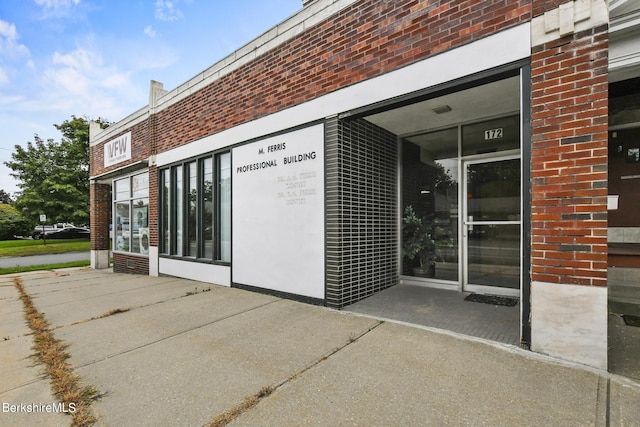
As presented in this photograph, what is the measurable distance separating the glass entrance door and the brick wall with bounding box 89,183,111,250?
1358cm

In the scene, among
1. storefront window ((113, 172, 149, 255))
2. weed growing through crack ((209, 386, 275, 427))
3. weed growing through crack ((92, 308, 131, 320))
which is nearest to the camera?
weed growing through crack ((209, 386, 275, 427))

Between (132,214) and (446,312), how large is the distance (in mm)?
10050

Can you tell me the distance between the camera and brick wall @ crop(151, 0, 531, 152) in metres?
3.73

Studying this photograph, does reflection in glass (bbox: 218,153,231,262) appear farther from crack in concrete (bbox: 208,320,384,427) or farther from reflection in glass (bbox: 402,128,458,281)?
crack in concrete (bbox: 208,320,384,427)

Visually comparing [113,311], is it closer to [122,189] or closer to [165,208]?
[165,208]

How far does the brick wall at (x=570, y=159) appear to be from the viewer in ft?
9.56

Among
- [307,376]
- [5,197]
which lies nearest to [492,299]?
[307,376]

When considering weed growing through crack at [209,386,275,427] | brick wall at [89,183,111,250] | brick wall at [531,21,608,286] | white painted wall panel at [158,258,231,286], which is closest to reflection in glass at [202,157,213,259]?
white painted wall panel at [158,258,231,286]

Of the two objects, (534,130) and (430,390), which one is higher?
(534,130)

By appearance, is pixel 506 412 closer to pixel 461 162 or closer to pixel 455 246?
pixel 455 246

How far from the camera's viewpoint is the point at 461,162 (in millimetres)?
5695

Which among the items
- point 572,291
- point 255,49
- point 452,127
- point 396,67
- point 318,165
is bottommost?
point 572,291

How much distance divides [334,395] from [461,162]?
4.61m

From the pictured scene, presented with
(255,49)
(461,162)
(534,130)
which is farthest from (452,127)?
(255,49)
